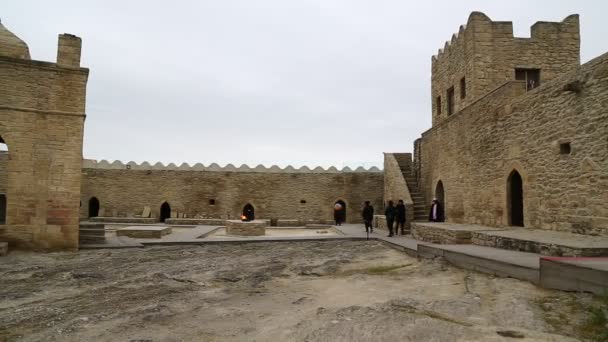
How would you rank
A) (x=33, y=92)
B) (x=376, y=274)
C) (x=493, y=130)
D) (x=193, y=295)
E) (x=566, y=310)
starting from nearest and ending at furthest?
(x=566, y=310), (x=193, y=295), (x=376, y=274), (x=33, y=92), (x=493, y=130)

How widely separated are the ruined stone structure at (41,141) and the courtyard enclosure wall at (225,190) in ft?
36.5

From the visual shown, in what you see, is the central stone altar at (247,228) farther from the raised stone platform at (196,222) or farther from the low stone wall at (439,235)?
the low stone wall at (439,235)

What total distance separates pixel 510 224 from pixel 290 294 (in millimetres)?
7476

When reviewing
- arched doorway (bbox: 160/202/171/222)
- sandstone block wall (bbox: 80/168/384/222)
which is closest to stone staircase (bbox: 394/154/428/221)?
sandstone block wall (bbox: 80/168/384/222)

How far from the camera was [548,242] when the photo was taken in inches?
290

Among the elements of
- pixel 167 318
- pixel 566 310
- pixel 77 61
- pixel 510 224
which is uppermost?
pixel 77 61

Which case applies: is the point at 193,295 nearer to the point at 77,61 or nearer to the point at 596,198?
the point at 596,198

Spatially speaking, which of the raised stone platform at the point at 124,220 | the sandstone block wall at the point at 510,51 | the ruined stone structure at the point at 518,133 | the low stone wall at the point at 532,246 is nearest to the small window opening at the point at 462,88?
the ruined stone structure at the point at 518,133

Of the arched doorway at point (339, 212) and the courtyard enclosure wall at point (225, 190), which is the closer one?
the arched doorway at point (339, 212)

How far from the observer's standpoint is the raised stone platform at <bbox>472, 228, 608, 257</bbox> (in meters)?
6.55

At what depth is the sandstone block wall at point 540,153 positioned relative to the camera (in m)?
8.20

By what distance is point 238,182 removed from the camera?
22844 millimetres

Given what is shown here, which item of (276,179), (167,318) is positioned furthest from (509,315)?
(276,179)

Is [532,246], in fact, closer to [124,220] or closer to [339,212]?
[339,212]
